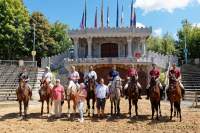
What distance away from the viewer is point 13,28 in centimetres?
5788

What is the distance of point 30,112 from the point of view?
2473 cm

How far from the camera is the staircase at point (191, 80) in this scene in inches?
1473

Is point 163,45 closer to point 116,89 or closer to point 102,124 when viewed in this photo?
point 116,89

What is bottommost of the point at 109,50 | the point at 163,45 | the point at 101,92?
the point at 101,92

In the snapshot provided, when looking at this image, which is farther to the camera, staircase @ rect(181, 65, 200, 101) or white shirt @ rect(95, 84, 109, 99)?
staircase @ rect(181, 65, 200, 101)

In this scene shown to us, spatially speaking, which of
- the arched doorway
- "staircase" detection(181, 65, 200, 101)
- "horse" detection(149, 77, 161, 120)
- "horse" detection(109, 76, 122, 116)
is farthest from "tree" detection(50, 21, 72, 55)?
"horse" detection(149, 77, 161, 120)

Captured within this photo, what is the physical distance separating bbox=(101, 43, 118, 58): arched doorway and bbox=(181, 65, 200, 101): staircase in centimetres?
877

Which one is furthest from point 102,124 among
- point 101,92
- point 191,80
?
point 191,80

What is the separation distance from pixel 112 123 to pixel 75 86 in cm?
314

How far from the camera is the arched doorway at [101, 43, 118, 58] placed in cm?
5572

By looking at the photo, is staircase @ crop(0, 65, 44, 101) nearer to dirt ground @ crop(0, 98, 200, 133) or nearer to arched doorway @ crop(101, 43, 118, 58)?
arched doorway @ crop(101, 43, 118, 58)

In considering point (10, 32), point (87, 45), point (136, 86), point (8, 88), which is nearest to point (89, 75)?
point (136, 86)

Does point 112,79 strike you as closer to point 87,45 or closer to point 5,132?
point 5,132

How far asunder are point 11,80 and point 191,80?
16933 millimetres
